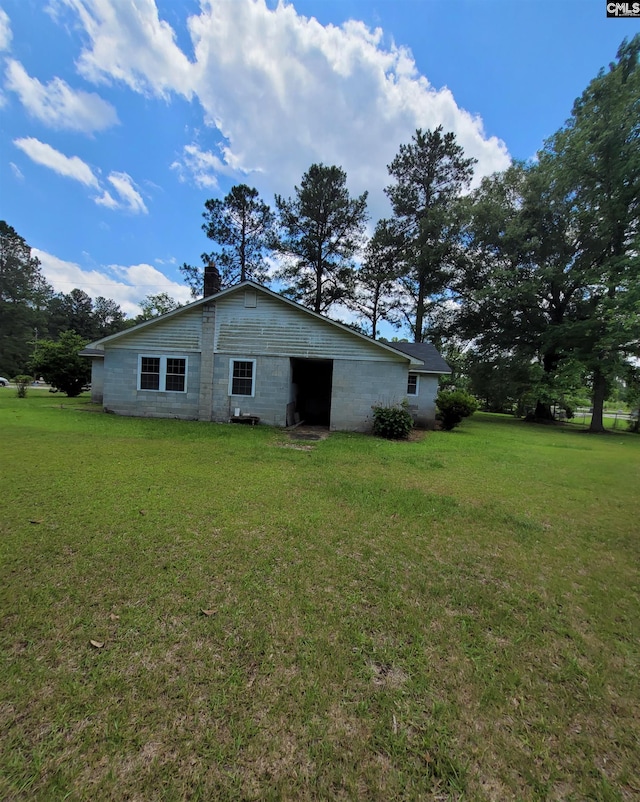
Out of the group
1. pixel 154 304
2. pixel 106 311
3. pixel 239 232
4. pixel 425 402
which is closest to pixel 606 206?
pixel 425 402

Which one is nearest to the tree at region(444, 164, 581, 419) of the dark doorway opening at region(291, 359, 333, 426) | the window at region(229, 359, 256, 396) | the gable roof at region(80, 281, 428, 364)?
the dark doorway opening at region(291, 359, 333, 426)

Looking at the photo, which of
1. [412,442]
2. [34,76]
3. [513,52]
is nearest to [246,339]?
[412,442]

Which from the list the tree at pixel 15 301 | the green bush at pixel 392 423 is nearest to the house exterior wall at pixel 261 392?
the green bush at pixel 392 423

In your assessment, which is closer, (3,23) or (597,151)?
(3,23)

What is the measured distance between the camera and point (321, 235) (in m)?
25.2

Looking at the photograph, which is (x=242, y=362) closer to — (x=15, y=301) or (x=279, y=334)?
(x=279, y=334)

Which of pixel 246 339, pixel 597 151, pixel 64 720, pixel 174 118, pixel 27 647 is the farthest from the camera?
pixel 597 151

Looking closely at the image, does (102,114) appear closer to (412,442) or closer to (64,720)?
(412,442)

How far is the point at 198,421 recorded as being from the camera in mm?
12539

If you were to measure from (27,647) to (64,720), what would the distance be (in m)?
0.76

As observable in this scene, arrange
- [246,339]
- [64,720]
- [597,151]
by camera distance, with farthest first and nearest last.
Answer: [597,151] < [246,339] < [64,720]

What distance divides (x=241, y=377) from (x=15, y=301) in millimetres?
49696

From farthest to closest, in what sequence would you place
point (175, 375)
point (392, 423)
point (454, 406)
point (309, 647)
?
point (454, 406) < point (175, 375) < point (392, 423) < point (309, 647)

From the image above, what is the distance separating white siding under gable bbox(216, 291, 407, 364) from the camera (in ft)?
39.6
